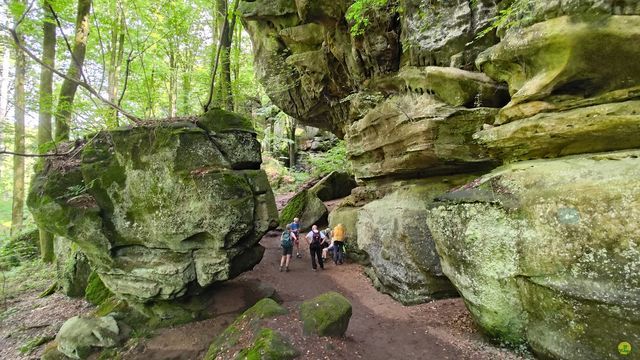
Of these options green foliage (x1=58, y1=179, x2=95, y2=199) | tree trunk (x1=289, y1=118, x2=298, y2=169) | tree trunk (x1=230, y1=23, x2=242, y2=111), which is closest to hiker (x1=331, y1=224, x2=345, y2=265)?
tree trunk (x1=230, y1=23, x2=242, y2=111)

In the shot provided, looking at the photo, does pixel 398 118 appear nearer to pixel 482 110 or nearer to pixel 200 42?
pixel 482 110

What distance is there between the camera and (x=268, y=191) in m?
9.08

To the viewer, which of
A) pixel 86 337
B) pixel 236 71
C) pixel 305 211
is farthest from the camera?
pixel 236 71

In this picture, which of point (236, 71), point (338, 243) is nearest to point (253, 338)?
point (338, 243)

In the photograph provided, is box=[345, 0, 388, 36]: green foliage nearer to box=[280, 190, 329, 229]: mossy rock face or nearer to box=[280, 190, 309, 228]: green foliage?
box=[280, 190, 329, 229]: mossy rock face

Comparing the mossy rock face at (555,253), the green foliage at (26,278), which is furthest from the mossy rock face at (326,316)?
the green foliage at (26,278)

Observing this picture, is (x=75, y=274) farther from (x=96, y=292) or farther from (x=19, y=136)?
(x=19, y=136)

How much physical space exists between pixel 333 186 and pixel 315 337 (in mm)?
14429

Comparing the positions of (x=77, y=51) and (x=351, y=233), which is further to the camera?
(x=351, y=233)

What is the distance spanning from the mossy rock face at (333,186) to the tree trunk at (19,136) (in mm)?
14497

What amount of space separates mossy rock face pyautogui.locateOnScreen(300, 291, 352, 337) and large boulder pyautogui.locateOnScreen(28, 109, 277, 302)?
277 centimetres

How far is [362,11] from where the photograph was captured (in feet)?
33.3

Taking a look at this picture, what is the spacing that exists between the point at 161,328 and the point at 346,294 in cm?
563

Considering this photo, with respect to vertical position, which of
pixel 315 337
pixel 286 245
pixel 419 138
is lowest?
pixel 315 337
